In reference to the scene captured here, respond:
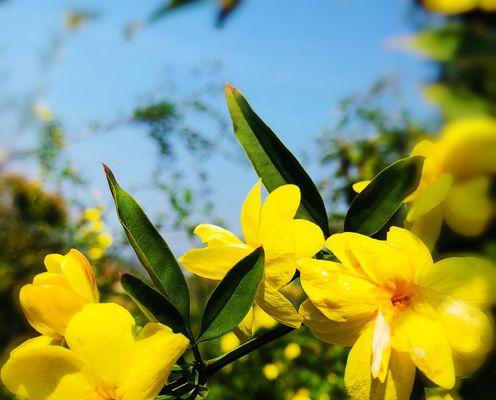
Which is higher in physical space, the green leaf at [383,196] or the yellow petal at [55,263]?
the yellow petal at [55,263]

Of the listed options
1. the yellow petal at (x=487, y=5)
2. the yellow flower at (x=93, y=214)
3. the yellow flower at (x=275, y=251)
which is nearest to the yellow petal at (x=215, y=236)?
the yellow flower at (x=275, y=251)

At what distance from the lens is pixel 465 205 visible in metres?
0.25

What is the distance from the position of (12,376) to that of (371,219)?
24cm

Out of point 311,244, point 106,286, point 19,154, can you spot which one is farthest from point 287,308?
point 19,154

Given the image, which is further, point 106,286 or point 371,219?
point 106,286

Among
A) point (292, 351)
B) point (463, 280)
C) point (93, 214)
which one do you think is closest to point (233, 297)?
point (463, 280)

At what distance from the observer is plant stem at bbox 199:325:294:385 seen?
0.32m

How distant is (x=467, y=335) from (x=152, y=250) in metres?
0.18

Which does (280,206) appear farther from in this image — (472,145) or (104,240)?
(104,240)

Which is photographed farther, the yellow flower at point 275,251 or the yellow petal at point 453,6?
the yellow flower at point 275,251

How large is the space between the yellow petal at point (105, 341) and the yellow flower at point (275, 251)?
5cm

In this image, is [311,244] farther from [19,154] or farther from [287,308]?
[19,154]

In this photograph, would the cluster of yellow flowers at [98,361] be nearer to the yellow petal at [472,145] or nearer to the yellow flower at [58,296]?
the yellow flower at [58,296]

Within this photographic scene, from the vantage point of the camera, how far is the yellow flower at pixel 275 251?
0.34 metres
